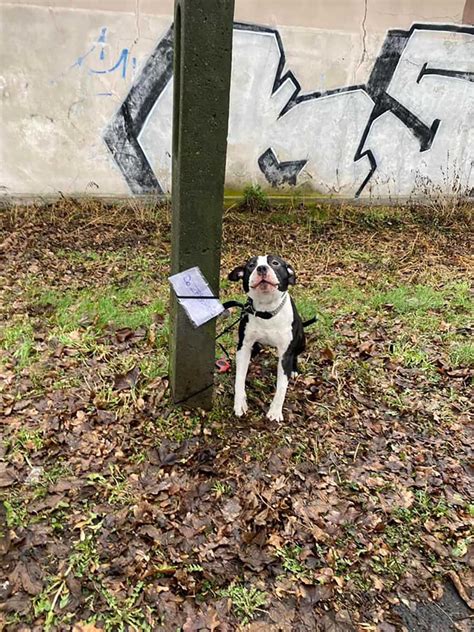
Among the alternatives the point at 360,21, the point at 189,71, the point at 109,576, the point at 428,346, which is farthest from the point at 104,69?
the point at 109,576

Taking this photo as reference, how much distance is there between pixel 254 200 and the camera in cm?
788

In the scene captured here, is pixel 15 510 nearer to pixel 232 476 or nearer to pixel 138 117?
pixel 232 476

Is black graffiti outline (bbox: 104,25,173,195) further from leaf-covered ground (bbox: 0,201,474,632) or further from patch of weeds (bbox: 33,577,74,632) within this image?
patch of weeds (bbox: 33,577,74,632)

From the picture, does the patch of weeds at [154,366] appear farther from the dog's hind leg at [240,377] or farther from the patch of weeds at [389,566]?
the patch of weeds at [389,566]

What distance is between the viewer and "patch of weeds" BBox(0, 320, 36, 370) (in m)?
3.92

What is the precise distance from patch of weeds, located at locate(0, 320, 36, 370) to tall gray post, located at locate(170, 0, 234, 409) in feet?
4.72

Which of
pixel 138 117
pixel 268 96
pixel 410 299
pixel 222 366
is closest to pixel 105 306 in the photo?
pixel 222 366

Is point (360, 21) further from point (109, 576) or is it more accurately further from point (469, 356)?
point (109, 576)

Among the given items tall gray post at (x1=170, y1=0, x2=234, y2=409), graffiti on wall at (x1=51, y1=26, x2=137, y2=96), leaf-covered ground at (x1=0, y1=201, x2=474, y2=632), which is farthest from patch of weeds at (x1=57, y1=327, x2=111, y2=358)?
graffiti on wall at (x1=51, y1=26, x2=137, y2=96)

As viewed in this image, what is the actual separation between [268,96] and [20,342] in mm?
5425

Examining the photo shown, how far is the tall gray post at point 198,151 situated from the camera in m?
2.45

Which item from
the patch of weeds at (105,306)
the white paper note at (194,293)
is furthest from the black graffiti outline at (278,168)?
the white paper note at (194,293)

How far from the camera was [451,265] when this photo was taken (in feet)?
21.7

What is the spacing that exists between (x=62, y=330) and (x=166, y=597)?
2.63 metres
